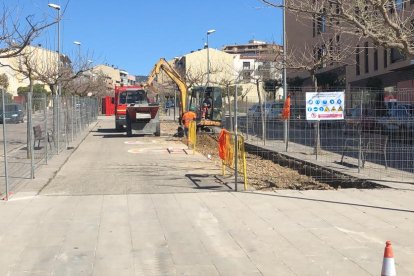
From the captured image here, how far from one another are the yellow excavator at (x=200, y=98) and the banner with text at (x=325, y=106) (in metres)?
14.8

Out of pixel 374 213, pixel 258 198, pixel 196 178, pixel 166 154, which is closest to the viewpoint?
pixel 374 213

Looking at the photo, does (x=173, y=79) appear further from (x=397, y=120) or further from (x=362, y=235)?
(x=362, y=235)

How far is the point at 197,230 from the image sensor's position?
7164 millimetres

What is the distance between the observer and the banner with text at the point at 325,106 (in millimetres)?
12891

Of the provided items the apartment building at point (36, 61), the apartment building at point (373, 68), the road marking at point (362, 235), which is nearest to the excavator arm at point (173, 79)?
the apartment building at point (36, 61)

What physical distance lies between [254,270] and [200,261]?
2.11 feet

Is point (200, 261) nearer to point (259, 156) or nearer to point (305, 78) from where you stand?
point (259, 156)

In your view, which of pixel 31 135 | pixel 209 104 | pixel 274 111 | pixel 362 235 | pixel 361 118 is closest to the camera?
pixel 362 235

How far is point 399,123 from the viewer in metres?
14.5

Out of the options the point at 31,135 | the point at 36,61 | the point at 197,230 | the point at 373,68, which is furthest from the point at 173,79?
the point at 197,230

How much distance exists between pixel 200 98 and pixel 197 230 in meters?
24.4

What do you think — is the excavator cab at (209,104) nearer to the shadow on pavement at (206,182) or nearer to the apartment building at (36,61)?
the apartment building at (36,61)

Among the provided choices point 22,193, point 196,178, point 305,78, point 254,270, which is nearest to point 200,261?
point 254,270

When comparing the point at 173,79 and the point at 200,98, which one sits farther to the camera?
the point at 200,98
